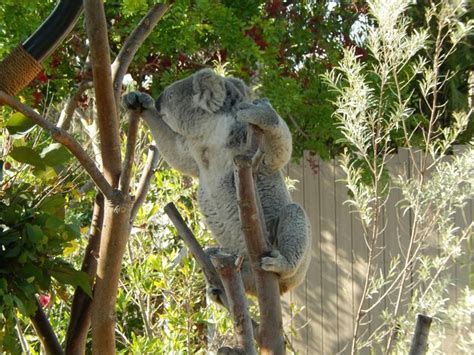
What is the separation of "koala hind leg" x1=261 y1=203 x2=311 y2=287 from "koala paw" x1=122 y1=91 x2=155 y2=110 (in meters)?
0.52

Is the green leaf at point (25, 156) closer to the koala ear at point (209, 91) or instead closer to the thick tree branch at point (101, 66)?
the thick tree branch at point (101, 66)

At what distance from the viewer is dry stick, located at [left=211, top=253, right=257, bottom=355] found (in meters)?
1.64

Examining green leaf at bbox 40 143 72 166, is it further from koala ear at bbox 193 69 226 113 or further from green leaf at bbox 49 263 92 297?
koala ear at bbox 193 69 226 113

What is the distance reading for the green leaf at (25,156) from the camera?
1713 millimetres

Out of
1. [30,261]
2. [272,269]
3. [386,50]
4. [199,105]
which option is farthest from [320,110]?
[30,261]

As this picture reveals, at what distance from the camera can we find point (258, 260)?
1729 millimetres

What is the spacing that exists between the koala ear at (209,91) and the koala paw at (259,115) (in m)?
0.30

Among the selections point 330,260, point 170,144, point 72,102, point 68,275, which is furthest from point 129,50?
point 330,260

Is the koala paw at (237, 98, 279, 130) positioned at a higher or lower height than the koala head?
lower

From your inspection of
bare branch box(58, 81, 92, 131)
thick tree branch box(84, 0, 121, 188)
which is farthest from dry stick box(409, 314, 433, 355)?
bare branch box(58, 81, 92, 131)

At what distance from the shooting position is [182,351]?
3.40 metres

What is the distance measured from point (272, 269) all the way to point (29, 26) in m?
1.62

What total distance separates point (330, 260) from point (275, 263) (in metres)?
3.39

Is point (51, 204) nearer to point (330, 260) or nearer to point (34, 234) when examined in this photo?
point (34, 234)
